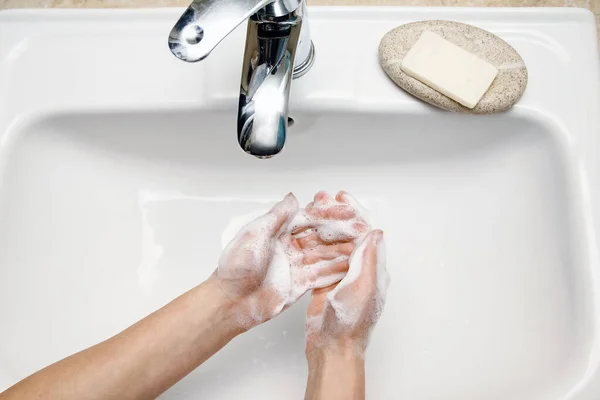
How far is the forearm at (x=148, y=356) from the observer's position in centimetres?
54

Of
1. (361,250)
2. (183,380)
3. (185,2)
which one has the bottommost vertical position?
(183,380)

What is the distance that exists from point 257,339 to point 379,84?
0.31 m

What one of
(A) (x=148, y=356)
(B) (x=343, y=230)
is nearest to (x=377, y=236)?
(B) (x=343, y=230)

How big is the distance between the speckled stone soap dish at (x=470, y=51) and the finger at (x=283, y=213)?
0.55 ft

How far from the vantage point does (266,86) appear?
50cm

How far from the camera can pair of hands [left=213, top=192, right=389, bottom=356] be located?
567 mm

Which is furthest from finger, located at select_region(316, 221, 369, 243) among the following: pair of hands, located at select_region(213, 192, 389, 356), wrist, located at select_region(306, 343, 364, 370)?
wrist, located at select_region(306, 343, 364, 370)

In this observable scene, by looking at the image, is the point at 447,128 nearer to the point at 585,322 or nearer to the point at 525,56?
the point at 525,56

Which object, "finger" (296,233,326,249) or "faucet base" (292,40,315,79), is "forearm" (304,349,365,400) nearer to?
"finger" (296,233,326,249)

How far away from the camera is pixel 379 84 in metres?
0.62

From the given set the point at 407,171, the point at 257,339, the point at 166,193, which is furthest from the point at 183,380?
the point at 407,171

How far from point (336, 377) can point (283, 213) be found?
0.55 feet

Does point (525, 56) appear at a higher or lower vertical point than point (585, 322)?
higher

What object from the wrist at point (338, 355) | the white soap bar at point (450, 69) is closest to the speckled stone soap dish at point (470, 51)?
the white soap bar at point (450, 69)
